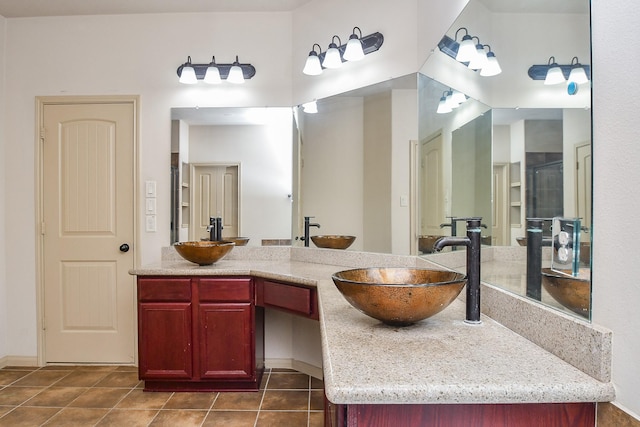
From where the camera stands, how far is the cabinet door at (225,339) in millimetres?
2709

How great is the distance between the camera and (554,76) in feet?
3.35

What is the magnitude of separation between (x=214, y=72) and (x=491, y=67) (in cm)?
230

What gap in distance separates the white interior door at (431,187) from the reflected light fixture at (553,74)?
41.8 inches

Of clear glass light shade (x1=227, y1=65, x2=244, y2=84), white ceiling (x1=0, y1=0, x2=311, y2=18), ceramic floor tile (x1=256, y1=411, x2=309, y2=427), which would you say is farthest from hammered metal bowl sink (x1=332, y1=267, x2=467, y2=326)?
white ceiling (x1=0, y1=0, x2=311, y2=18)

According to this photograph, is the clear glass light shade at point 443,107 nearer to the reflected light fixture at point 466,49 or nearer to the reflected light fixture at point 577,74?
the reflected light fixture at point 466,49

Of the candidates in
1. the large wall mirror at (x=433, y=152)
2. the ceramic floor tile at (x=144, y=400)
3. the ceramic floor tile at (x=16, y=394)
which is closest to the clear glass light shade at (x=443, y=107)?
the large wall mirror at (x=433, y=152)

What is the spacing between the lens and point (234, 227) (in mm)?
3270

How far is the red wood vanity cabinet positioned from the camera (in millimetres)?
2711

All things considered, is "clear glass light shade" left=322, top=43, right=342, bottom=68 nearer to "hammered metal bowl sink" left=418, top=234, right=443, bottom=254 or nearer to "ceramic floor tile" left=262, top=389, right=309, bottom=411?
"hammered metal bowl sink" left=418, top=234, right=443, bottom=254

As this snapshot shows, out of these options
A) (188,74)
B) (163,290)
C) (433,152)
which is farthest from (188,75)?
(433,152)

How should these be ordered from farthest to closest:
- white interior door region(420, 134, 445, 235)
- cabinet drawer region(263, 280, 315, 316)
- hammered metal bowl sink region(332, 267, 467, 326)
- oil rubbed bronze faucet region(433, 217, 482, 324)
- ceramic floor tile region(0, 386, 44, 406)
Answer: ceramic floor tile region(0, 386, 44, 406), cabinet drawer region(263, 280, 315, 316), white interior door region(420, 134, 445, 235), oil rubbed bronze faucet region(433, 217, 482, 324), hammered metal bowl sink region(332, 267, 467, 326)

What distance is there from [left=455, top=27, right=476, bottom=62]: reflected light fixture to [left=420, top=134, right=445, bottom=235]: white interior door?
48 cm

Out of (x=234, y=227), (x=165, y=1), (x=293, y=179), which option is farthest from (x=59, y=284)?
(x=165, y=1)

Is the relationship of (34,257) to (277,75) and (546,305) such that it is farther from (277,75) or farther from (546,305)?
(546,305)
